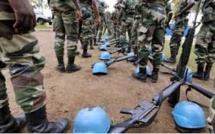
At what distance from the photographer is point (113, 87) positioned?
3.19m

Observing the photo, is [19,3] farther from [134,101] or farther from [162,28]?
[162,28]

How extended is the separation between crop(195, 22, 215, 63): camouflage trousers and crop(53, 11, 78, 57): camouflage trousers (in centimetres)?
222

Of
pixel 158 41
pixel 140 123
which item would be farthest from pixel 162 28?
pixel 140 123

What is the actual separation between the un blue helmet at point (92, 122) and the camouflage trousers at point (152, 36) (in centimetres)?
194

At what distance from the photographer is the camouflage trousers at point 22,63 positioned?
1.47 meters

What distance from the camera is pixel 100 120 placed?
1.61 meters

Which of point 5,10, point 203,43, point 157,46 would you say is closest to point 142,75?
point 157,46

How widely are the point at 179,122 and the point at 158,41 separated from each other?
71.1 inches

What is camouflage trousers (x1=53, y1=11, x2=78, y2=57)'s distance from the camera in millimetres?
3434

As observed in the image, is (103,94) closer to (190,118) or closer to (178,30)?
(190,118)

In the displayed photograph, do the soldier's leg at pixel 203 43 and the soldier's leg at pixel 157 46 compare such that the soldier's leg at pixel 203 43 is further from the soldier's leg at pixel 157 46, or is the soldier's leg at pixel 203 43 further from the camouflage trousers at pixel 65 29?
the camouflage trousers at pixel 65 29

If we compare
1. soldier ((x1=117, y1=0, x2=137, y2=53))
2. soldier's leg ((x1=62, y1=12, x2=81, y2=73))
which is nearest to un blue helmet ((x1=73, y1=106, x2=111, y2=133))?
soldier's leg ((x1=62, y1=12, x2=81, y2=73))

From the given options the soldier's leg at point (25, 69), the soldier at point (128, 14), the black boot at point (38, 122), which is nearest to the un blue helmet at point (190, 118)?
the black boot at point (38, 122)

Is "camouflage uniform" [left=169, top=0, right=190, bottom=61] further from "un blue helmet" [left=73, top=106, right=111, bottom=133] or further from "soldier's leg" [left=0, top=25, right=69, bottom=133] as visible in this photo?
"soldier's leg" [left=0, top=25, right=69, bottom=133]
